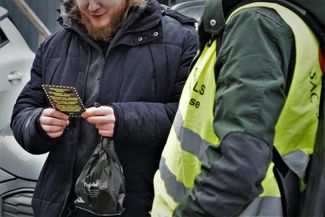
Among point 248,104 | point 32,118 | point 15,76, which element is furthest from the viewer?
point 15,76

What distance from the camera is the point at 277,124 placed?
4.74 feet

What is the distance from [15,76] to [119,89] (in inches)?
97.9

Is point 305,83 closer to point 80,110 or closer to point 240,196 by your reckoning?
point 240,196

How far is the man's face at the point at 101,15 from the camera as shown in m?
2.19

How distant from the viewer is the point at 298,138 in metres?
1.48

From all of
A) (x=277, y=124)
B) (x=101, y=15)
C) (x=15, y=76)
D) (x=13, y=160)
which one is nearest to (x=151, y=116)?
(x=101, y=15)

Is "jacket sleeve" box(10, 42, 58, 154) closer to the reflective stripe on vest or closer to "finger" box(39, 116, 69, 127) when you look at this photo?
"finger" box(39, 116, 69, 127)

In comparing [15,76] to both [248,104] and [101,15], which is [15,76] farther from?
[248,104]

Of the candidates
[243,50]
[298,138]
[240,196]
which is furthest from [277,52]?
[240,196]

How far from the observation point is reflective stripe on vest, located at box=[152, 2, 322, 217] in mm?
1438

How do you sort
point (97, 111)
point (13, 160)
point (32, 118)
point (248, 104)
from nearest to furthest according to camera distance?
point (248, 104) → point (97, 111) → point (32, 118) → point (13, 160)

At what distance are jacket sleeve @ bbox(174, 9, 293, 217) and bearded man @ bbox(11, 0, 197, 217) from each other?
2.40 ft

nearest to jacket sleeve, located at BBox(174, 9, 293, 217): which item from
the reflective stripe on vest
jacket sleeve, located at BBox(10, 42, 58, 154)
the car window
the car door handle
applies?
the reflective stripe on vest

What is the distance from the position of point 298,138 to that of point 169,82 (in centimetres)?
83
